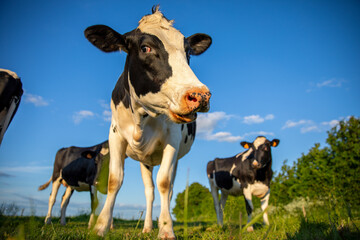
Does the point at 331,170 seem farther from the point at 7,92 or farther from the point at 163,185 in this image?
the point at 7,92

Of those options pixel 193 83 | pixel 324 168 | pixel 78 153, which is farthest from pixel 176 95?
pixel 324 168

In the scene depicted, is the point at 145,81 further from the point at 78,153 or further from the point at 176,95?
the point at 78,153

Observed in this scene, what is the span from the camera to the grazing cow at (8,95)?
313cm

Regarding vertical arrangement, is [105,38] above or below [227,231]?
above

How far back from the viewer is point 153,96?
2916 millimetres

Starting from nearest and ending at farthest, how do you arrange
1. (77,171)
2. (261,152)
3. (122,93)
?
(122,93), (261,152), (77,171)

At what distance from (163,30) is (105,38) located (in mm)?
821

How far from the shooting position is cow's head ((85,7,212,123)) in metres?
2.46

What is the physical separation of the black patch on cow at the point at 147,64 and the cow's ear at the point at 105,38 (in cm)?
16

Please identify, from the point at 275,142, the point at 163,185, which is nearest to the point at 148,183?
the point at 163,185

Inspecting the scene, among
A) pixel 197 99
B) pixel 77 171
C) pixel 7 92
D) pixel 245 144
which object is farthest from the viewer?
pixel 245 144

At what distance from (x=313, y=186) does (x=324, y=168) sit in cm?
90

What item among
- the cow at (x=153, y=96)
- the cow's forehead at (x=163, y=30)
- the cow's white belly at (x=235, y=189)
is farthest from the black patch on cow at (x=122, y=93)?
the cow's white belly at (x=235, y=189)

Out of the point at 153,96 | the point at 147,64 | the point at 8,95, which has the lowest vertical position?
the point at 153,96
